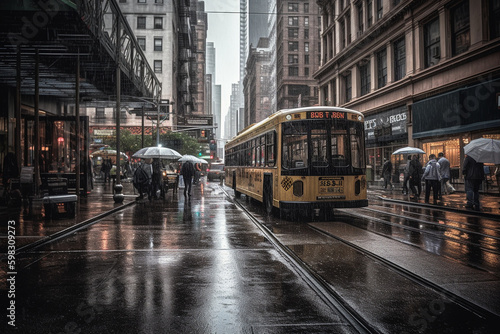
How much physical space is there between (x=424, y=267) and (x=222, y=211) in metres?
8.57

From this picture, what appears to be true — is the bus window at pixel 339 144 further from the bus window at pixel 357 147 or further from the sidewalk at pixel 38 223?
the sidewalk at pixel 38 223

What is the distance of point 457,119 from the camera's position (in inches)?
→ 817

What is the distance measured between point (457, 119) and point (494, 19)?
206 inches

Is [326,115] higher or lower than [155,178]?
higher

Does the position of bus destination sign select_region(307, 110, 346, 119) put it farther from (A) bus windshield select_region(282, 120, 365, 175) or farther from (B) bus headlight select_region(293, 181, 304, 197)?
(B) bus headlight select_region(293, 181, 304, 197)

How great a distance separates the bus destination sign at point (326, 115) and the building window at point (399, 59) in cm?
1974

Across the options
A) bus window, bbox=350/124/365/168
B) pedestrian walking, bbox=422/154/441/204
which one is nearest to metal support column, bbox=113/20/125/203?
bus window, bbox=350/124/365/168

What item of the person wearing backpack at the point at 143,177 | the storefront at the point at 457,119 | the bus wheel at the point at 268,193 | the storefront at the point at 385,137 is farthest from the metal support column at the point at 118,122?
the storefront at the point at 385,137

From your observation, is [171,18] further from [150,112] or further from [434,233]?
[434,233]

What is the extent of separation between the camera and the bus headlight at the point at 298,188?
10289mm

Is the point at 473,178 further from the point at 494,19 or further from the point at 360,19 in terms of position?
the point at 360,19

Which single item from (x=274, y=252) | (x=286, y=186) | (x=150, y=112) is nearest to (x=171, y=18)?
(x=150, y=112)

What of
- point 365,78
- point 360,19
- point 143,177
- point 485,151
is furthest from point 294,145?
point 360,19

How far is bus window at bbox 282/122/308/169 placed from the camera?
10422mm
